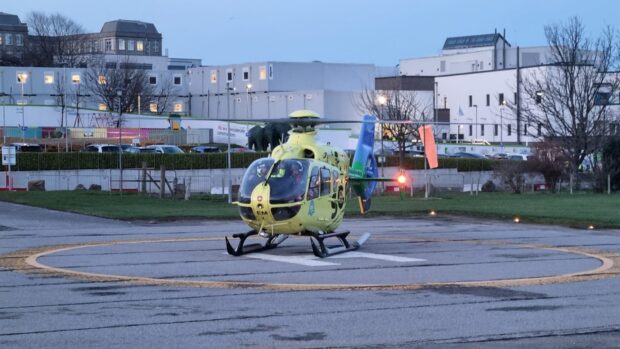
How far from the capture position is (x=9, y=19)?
554 ft

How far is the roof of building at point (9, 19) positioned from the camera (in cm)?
16788

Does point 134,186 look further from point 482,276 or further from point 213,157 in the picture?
point 482,276

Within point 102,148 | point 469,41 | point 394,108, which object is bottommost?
point 102,148

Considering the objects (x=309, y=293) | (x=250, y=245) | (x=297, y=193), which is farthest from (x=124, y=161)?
(x=309, y=293)

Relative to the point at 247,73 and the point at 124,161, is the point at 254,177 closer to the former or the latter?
the point at 124,161

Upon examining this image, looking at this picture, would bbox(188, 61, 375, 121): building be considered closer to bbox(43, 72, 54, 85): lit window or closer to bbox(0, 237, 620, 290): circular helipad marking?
bbox(43, 72, 54, 85): lit window

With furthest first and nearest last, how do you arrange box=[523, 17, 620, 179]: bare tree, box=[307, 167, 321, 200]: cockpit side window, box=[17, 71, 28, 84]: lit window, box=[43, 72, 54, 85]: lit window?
box=[43, 72, 54, 85]: lit window → box=[17, 71, 28, 84]: lit window → box=[523, 17, 620, 179]: bare tree → box=[307, 167, 321, 200]: cockpit side window

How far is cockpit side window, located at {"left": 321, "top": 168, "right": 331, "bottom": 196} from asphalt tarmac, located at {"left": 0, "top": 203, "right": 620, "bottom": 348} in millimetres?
1605

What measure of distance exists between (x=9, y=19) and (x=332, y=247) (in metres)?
156

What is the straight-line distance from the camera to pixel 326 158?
79.6 feet

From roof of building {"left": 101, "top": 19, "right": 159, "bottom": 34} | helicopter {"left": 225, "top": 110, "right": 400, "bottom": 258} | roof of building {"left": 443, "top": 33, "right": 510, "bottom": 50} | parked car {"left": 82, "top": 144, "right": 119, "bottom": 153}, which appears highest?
roof of building {"left": 101, "top": 19, "right": 159, "bottom": 34}

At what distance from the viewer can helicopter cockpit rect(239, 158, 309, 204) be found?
73.4ft

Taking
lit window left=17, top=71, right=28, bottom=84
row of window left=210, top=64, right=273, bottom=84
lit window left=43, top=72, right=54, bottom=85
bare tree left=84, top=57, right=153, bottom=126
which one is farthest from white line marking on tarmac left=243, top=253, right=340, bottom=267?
lit window left=43, top=72, right=54, bottom=85

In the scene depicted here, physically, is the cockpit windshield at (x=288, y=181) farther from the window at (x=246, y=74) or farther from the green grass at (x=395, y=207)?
the window at (x=246, y=74)
